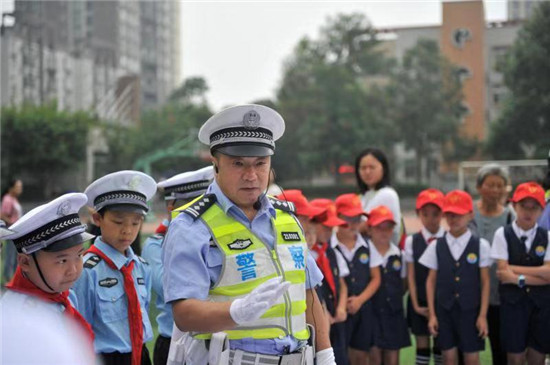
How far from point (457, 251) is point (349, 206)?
0.89m

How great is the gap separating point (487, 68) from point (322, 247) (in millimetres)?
49209

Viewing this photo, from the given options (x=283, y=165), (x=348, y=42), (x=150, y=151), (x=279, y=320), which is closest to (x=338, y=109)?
(x=283, y=165)

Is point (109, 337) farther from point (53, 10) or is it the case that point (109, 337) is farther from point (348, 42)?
point (53, 10)

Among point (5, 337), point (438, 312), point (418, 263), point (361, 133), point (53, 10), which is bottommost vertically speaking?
point (438, 312)

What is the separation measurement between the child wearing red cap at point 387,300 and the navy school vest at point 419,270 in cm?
12

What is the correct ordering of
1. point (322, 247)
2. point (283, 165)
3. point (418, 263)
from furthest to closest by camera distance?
1. point (283, 165)
2. point (418, 263)
3. point (322, 247)

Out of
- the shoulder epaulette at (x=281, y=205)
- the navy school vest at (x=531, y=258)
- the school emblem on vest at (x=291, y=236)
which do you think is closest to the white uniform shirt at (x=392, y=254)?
the navy school vest at (x=531, y=258)

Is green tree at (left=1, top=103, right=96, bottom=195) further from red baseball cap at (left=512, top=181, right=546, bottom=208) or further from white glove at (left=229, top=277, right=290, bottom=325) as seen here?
white glove at (left=229, top=277, right=290, bottom=325)

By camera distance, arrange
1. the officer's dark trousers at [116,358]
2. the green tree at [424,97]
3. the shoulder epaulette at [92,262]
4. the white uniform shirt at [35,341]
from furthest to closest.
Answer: the green tree at [424,97], the shoulder epaulette at [92,262], the officer's dark trousers at [116,358], the white uniform shirt at [35,341]

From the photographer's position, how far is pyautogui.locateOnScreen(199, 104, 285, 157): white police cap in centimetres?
280

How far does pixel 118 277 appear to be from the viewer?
3.72 meters

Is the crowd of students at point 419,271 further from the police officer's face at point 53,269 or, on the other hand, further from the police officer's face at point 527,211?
the police officer's face at point 53,269

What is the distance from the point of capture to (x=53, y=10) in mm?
52938

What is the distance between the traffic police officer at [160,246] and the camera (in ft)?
14.1
